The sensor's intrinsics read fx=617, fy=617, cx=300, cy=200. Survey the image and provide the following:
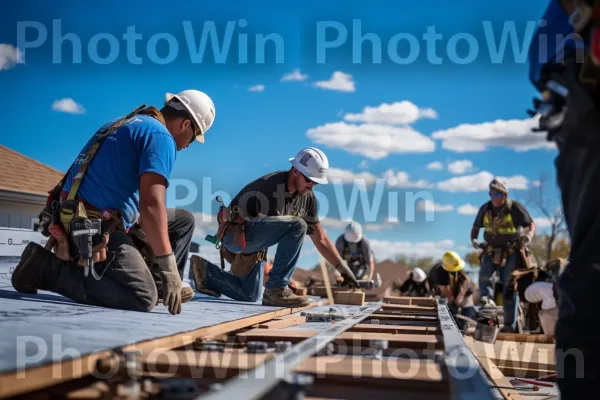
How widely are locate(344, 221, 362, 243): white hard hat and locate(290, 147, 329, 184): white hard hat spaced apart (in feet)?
20.4

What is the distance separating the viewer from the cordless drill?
3756 millimetres

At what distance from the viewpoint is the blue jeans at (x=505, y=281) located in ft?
30.1

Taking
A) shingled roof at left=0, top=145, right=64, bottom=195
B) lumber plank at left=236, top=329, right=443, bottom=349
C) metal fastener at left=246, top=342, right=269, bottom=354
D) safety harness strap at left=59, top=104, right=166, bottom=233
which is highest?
shingled roof at left=0, top=145, right=64, bottom=195

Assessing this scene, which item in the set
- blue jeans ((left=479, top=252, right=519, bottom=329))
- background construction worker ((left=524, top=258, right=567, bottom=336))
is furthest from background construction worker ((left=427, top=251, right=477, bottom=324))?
background construction worker ((left=524, top=258, right=567, bottom=336))

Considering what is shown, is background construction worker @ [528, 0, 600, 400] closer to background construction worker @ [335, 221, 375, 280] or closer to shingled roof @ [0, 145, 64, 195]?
background construction worker @ [335, 221, 375, 280]

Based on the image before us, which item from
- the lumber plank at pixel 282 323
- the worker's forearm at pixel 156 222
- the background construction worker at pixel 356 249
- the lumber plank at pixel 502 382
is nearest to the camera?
the worker's forearm at pixel 156 222

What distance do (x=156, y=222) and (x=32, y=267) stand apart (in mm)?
1069

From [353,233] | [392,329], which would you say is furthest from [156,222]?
[353,233]

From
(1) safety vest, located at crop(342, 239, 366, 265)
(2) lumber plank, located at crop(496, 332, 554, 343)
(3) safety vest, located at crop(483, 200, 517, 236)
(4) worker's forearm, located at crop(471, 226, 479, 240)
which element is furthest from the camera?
(1) safety vest, located at crop(342, 239, 366, 265)

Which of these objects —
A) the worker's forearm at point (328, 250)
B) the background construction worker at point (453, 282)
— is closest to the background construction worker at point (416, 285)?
the background construction worker at point (453, 282)

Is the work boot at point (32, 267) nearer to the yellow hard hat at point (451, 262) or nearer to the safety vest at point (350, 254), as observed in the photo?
the safety vest at point (350, 254)

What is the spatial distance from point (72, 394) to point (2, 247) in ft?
16.0

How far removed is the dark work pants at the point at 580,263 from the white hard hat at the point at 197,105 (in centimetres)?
282

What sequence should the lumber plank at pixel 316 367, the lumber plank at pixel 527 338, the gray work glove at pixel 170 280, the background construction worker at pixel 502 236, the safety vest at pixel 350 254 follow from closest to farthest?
the lumber plank at pixel 316 367 → the gray work glove at pixel 170 280 → the lumber plank at pixel 527 338 → the background construction worker at pixel 502 236 → the safety vest at pixel 350 254
